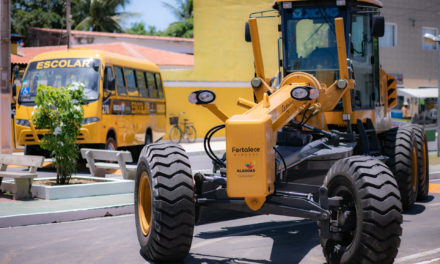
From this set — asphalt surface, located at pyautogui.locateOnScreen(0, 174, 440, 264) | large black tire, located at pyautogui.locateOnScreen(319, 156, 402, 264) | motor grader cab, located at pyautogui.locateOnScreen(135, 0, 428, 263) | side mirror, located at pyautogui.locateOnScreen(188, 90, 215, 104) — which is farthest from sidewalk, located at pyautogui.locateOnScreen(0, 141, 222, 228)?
large black tire, located at pyautogui.locateOnScreen(319, 156, 402, 264)

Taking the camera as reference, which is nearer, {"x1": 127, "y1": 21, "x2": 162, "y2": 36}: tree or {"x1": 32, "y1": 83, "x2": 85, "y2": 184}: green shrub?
{"x1": 32, "y1": 83, "x2": 85, "y2": 184}: green shrub

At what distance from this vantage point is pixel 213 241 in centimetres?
873

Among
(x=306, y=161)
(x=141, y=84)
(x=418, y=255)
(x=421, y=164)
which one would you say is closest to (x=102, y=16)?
(x=141, y=84)

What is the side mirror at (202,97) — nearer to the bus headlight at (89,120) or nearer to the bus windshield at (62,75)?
the bus headlight at (89,120)

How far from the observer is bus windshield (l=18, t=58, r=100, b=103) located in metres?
19.2

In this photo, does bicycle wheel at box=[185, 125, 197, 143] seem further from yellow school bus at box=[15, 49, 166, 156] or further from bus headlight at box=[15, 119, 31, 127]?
bus headlight at box=[15, 119, 31, 127]

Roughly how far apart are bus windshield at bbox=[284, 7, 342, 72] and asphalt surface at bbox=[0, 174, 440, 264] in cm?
250

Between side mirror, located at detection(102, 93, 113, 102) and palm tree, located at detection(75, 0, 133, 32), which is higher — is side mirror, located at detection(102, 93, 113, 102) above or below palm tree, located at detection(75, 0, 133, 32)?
below

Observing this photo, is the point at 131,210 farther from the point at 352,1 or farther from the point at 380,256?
the point at 380,256

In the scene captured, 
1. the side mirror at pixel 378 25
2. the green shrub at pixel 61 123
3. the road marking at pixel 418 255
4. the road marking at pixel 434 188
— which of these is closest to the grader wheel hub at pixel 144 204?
the road marking at pixel 418 255

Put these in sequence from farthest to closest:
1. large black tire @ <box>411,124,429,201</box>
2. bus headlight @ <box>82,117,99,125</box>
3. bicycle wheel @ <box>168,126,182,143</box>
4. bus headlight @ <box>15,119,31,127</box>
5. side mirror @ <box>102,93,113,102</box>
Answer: bicycle wheel @ <box>168,126,182,143</box> → side mirror @ <box>102,93,113,102</box> → bus headlight @ <box>15,119,31,127</box> → bus headlight @ <box>82,117,99,125</box> → large black tire @ <box>411,124,429,201</box>

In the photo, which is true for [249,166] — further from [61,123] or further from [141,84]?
[141,84]

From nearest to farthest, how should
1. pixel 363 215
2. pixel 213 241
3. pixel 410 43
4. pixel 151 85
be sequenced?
pixel 363 215, pixel 213 241, pixel 151 85, pixel 410 43

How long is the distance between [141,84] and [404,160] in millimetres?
12752
